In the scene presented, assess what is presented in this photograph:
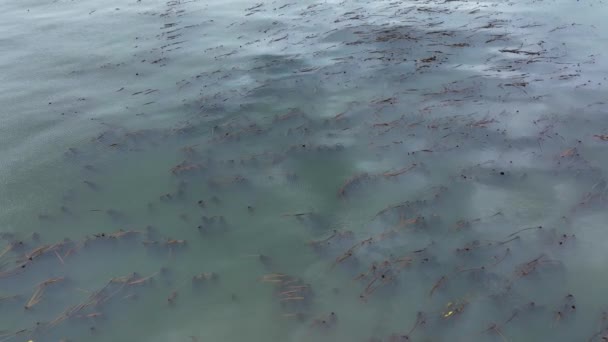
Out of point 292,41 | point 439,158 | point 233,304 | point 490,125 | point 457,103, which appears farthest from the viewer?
point 292,41

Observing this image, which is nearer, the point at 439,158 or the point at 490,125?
the point at 439,158

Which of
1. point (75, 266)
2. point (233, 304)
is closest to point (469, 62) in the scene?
point (233, 304)

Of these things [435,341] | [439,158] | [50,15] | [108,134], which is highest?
[50,15]

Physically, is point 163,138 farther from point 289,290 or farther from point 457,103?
point 457,103

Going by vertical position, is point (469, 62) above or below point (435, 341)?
above

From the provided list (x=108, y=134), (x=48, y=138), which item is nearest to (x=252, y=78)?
(x=108, y=134)

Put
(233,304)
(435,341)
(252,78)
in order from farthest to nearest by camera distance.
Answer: (252,78) < (233,304) < (435,341)

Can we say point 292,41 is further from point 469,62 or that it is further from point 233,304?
point 233,304
